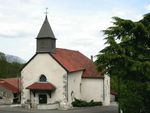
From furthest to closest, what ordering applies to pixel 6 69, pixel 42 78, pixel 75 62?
pixel 6 69 → pixel 75 62 → pixel 42 78

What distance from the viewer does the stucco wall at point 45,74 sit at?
47812mm

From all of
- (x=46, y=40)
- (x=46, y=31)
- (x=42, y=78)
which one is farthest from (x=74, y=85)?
(x=46, y=31)

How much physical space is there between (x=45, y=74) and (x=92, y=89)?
724cm

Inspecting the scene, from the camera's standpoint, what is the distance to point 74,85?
5031 centimetres

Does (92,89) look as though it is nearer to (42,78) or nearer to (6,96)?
(42,78)

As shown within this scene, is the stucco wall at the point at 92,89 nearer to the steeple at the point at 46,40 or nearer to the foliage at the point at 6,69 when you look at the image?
the steeple at the point at 46,40

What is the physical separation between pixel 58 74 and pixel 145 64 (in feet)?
79.4

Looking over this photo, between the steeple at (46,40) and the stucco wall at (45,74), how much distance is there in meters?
0.75

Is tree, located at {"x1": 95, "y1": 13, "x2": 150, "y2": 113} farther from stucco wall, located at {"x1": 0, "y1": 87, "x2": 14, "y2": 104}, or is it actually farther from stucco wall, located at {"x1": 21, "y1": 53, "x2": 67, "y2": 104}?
stucco wall, located at {"x1": 0, "y1": 87, "x2": 14, "y2": 104}

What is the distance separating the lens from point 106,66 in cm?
2694

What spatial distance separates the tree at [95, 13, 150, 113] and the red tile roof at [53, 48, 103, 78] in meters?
20.8

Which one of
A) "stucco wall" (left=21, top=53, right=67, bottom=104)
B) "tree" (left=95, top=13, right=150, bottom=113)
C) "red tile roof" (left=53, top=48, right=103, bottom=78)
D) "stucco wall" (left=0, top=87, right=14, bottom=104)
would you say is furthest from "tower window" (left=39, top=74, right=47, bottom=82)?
"tree" (left=95, top=13, right=150, bottom=113)

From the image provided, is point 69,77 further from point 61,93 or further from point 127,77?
point 127,77

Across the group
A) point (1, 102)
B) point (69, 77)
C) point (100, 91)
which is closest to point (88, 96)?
point (100, 91)
